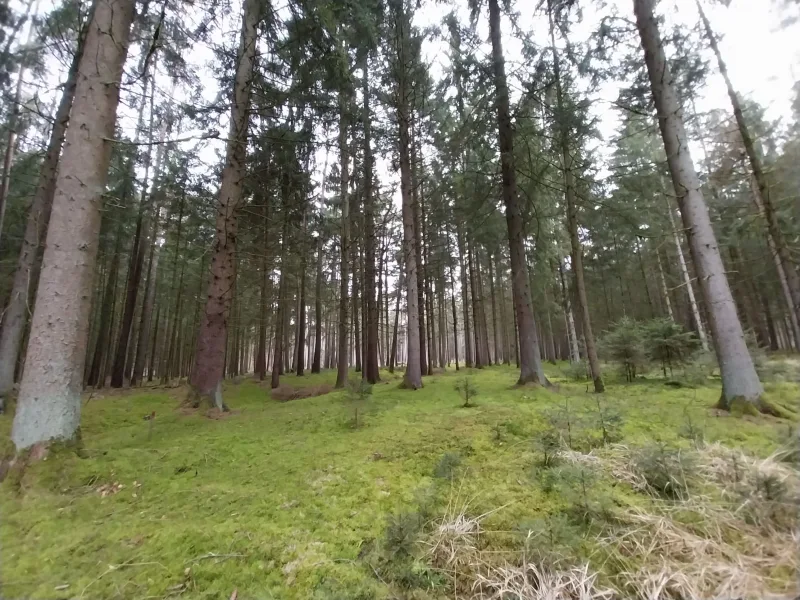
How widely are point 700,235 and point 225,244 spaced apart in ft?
27.2

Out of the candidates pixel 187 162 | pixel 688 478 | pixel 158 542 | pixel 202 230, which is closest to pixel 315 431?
pixel 158 542

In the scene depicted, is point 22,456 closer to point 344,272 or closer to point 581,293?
point 344,272

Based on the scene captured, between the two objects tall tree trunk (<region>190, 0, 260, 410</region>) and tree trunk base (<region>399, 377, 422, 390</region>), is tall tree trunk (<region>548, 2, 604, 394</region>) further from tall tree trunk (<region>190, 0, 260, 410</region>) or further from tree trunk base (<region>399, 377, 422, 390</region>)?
tall tree trunk (<region>190, 0, 260, 410</region>)

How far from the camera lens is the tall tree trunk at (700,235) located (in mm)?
4664

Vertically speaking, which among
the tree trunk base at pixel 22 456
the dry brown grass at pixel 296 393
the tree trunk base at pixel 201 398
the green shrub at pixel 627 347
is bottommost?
the dry brown grass at pixel 296 393

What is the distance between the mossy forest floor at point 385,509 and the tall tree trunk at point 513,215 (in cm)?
391

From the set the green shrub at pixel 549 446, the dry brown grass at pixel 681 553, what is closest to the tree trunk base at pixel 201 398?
the dry brown grass at pixel 681 553

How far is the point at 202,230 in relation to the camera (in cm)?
1298

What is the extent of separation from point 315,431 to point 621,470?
3694 mm

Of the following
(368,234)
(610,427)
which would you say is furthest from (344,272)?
(610,427)

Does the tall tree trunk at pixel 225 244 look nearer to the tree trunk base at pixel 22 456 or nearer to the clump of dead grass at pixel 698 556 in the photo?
the tree trunk base at pixel 22 456

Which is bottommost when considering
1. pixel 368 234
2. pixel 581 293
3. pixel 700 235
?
pixel 581 293

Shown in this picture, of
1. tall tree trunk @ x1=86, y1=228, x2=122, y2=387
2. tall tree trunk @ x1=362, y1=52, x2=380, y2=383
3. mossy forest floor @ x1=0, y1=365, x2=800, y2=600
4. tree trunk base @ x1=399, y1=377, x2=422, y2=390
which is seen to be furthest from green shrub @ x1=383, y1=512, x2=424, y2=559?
tall tree trunk @ x1=86, y1=228, x2=122, y2=387

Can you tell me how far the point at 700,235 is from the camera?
5.13 m
